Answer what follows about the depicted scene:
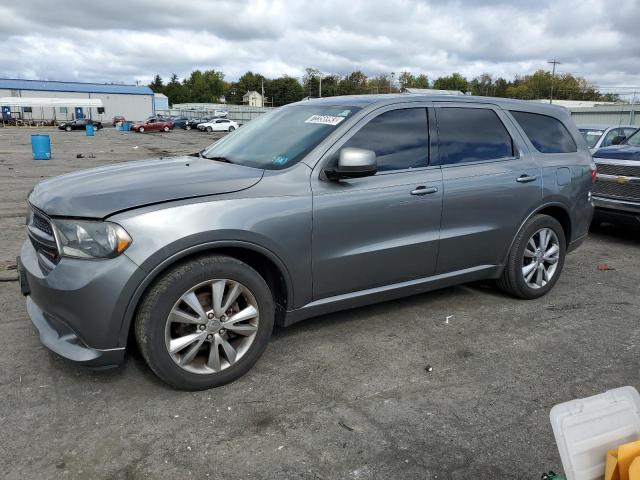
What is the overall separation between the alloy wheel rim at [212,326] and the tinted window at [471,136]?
6.55 feet

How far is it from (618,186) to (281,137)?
215 inches

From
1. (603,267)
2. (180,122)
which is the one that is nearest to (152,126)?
(180,122)

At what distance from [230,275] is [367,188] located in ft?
3.84

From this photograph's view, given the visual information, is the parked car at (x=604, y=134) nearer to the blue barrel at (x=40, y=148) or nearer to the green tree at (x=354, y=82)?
the blue barrel at (x=40, y=148)

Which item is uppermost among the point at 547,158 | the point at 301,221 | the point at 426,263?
the point at 547,158

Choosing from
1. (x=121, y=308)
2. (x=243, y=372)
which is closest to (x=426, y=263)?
(x=243, y=372)

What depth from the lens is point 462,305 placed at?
190 inches

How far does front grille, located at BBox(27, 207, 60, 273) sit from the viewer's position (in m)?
3.08

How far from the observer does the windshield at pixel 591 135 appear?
11.0m

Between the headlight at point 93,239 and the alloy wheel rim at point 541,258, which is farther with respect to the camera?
the alloy wheel rim at point 541,258

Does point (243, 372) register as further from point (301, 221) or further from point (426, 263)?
point (426, 263)

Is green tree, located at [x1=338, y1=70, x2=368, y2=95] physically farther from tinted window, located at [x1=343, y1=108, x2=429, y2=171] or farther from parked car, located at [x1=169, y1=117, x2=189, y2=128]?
tinted window, located at [x1=343, y1=108, x2=429, y2=171]

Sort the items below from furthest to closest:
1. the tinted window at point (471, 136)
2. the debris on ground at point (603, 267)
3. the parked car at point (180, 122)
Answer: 1. the parked car at point (180, 122)
2. the debris on ground at point (603, 267)
3. the tinted window at point (471, 136)

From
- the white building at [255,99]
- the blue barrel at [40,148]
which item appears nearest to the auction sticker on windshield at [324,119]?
the blue barrel at [40,148]
